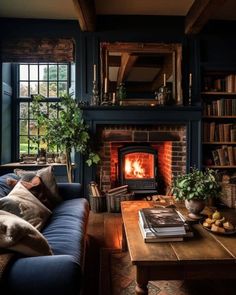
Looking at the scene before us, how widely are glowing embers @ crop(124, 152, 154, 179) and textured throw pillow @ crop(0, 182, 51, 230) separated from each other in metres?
2.32

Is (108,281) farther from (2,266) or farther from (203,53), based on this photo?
(203,53)

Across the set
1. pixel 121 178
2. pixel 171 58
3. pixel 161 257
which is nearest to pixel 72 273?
pixel 161 257

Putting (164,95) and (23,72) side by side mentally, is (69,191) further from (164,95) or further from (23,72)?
(23,72)

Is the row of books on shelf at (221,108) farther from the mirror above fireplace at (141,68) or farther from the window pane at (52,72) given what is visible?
the window pane at (52,72)

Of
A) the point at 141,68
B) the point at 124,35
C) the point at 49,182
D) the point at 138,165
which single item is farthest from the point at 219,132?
the point at 49,182

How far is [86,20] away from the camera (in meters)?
3.79

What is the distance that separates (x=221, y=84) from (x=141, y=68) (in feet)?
4.17

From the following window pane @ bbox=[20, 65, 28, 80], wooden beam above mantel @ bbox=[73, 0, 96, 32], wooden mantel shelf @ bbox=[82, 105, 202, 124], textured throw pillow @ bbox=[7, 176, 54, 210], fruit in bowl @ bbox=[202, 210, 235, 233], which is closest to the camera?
fruit in bowl @ bbox=[202, 210, 235, 233]

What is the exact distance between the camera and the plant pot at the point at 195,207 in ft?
7.10

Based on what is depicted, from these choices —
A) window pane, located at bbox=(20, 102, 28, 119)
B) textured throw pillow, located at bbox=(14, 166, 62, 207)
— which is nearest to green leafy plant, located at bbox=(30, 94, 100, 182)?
window pane, located at bbox=(20, 102, 28, 119)

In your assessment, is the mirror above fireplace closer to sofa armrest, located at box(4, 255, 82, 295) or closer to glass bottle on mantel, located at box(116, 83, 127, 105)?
glass bottle on mantel, located at box(116, 83, 127, 105)

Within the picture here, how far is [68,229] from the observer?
2113 mm

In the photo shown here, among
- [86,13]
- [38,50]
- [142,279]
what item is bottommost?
[142,279]

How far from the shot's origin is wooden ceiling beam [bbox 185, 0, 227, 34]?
333 centimetres
